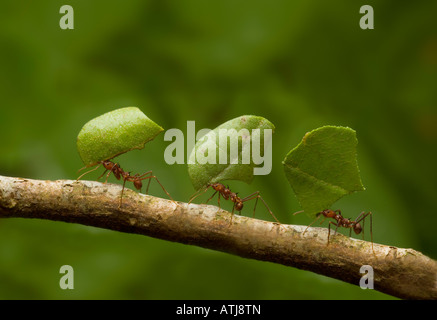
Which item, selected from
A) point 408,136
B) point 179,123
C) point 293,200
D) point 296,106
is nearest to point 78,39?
point 179,123

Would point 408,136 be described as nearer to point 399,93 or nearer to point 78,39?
point 399,93

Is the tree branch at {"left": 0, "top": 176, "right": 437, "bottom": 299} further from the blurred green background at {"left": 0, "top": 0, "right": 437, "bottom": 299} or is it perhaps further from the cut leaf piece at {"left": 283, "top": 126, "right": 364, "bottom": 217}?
the blurred green background at {"left": 0, "top": 0, "right": 437, "bottom": 299}

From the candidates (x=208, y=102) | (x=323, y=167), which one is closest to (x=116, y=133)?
(x=323, y=167)

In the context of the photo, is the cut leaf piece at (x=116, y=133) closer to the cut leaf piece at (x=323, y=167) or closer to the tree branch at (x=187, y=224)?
the tree branch at (x=187, y=224)

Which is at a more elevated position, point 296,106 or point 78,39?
point 78,39

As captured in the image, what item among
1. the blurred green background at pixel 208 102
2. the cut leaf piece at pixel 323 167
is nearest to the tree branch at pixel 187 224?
the cut leaf piece at pixel 323 167

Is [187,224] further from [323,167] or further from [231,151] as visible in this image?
[323,167]

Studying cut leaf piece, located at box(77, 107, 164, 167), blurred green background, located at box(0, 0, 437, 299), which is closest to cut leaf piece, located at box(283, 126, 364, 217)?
cut leaf piece, located at box(77, 107, 164, 167)
